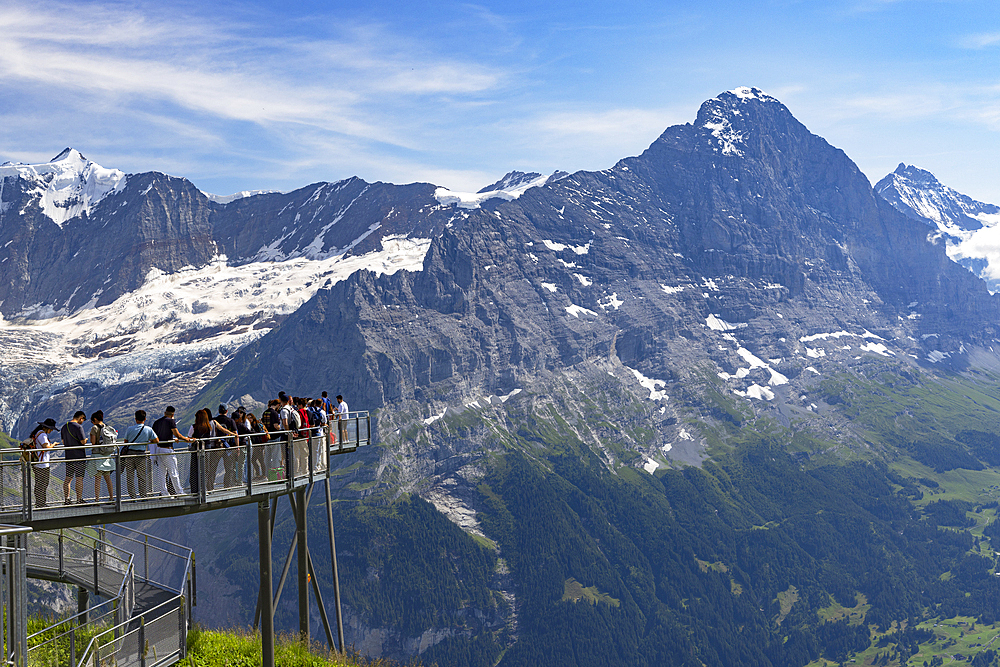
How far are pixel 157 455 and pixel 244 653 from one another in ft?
42.6

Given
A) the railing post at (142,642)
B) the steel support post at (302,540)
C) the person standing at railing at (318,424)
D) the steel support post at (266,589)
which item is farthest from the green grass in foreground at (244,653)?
the person standing at railing at (318,424)

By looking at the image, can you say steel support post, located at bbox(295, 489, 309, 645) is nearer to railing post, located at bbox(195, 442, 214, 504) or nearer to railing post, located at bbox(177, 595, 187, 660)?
railing post, located at bbox(177, 595, 187, 660)

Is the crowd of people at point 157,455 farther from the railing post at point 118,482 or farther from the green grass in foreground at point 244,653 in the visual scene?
the green grass in foreground at point 244,653

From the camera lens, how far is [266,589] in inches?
1243

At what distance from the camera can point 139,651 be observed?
2670cm

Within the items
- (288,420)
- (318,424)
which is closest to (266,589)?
(288,420)

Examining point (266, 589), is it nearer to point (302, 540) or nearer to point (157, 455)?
point (302, 540)

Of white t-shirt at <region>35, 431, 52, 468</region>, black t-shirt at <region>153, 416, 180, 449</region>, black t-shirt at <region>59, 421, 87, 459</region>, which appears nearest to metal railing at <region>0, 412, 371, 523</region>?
white t-shirt at <region>35, 431, 52, 468</region>

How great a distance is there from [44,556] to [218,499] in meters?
8.73

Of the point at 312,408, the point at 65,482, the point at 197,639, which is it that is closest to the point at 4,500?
the point at 65,482

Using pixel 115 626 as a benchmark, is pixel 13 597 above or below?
above

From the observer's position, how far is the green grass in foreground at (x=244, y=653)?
3366cm

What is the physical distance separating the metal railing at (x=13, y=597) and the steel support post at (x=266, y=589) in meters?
8.56

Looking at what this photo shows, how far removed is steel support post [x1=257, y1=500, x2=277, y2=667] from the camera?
101 feet
